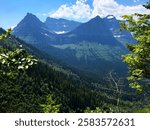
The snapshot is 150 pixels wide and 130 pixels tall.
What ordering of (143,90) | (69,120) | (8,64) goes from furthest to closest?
(143,90) < (8,64) < (69,120)

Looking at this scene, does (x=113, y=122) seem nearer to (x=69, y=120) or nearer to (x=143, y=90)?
(x=69, y=120)

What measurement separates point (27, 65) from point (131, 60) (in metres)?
24.3

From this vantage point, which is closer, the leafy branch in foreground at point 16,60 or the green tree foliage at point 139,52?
the leafy branch in foreground at point 16,60

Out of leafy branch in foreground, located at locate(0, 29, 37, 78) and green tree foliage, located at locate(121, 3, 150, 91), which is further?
green tree foliage, located at locate(121, 3, 150, 91)

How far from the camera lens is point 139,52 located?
27844 millimetres

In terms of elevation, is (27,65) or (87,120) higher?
(27,65)

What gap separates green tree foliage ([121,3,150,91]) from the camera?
2803cm

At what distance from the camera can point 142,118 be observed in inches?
207

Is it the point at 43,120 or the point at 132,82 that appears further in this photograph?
the point at 132,82

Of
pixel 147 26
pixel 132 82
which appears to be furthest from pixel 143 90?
pixel 147 26

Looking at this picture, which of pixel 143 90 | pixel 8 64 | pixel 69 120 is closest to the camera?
pixel 69 120

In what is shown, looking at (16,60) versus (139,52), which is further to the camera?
(139,52)

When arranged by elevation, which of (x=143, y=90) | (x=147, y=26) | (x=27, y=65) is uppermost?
(x=147, y=26)

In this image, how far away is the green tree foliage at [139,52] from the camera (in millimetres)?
28031
